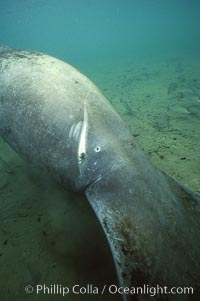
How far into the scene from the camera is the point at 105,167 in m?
2.21

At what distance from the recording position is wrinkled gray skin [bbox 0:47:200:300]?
1780 mm

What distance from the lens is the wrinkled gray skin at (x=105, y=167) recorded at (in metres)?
1.78

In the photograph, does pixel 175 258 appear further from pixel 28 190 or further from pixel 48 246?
pixel 28 190

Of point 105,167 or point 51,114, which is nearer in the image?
point 105,167

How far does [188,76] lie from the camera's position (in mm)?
11320
